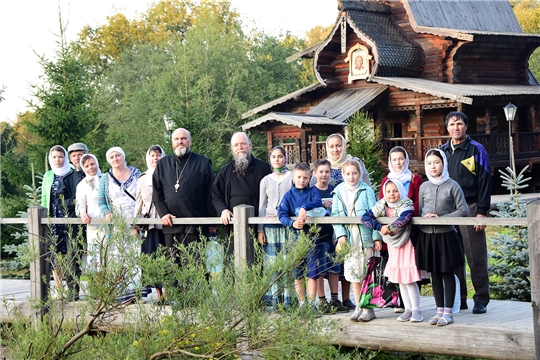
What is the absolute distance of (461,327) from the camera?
7402mm

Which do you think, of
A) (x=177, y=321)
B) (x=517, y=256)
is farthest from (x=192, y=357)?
(x=517, y=256)

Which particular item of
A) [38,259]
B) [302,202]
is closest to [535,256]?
[302,202]

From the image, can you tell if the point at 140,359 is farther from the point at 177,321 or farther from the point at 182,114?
the point at 182,114

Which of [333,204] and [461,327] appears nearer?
[461,327]

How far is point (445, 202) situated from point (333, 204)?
992 mm

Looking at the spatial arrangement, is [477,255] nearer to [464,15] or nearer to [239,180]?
[239,180]

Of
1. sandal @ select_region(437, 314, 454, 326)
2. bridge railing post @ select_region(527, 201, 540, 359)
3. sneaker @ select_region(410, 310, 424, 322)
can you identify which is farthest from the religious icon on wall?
bridge railing post @ select_region(527, 201, 540, 359)

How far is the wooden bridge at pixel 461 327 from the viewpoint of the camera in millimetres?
7043

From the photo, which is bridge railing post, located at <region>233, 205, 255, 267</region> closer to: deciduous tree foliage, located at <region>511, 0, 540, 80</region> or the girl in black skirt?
the girl in black skirt

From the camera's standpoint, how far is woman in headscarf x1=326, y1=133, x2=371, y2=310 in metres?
8.31

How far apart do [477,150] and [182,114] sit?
43.3 ft

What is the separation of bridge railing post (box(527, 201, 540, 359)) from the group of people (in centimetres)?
68

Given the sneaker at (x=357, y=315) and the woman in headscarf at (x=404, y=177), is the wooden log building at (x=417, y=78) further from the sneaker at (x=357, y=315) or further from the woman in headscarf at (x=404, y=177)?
the sneaker at (x=357, y=315)

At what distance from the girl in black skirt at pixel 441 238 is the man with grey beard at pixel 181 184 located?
2.48 meters
